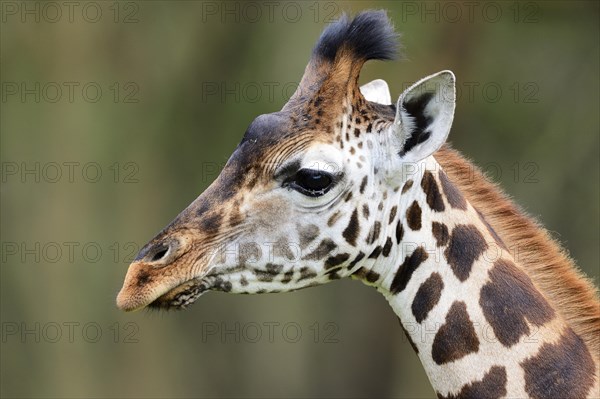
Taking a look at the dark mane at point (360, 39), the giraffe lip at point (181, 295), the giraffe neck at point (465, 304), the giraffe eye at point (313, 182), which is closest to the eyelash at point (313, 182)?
the giraffe eye at point (313, 182)

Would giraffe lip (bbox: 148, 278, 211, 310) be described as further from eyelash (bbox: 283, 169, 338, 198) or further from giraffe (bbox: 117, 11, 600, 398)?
eyelash (bbox: 283, 169, 338, 198)

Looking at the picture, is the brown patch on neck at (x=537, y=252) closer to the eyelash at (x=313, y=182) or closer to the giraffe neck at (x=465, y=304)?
the giraffe neck at (x=465, y=304)

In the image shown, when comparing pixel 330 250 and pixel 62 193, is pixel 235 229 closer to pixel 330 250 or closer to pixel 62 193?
pixel 330 250

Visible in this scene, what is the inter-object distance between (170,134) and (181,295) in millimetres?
8900

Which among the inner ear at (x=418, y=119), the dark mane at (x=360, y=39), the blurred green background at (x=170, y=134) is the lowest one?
the blurred green background at (x=170, y=134)

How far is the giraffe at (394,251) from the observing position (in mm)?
4434

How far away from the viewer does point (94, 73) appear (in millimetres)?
12609

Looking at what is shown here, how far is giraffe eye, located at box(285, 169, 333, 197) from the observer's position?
4.51 m

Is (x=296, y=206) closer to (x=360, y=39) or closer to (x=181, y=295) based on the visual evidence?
(x=181, y=295)

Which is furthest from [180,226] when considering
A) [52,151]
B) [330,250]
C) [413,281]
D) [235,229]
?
[52,151]

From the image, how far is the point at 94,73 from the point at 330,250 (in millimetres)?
8734

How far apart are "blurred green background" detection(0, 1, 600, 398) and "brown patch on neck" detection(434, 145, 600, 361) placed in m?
7.61

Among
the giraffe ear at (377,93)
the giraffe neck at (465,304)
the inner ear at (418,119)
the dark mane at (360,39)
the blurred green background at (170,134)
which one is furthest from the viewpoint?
the blurred green background at (170,134)

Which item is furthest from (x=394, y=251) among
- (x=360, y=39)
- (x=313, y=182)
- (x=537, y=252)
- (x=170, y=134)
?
(x=170, y=134)
